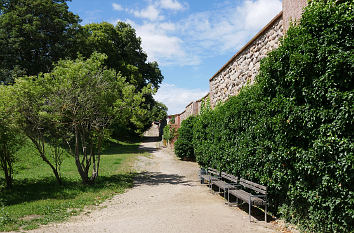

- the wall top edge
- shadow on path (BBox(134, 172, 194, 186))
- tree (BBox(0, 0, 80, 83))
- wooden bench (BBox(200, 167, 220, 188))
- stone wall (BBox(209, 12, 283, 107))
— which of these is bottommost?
shadow on path (BBox(134, 172, 194, 186))

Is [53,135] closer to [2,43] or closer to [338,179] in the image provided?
[338,179]

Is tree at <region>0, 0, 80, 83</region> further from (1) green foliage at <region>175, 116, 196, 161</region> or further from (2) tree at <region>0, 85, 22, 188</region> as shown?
(2) tree at <region>0, 85, 22, 188</region>

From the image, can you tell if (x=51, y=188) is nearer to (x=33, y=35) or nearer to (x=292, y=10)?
(x=292, y=10)

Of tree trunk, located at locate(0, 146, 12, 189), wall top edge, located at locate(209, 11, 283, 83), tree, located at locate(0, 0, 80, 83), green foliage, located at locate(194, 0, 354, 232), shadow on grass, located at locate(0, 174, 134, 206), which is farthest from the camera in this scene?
tree, located at locate(0, 0, 80, 83)

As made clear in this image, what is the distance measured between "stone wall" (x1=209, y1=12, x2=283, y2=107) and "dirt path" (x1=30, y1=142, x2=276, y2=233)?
3646 mm

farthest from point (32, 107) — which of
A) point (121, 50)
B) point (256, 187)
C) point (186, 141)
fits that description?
point (121, 50)

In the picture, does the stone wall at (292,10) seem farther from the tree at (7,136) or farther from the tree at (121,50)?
the tree at (121,50)

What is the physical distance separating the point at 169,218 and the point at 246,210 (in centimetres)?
205

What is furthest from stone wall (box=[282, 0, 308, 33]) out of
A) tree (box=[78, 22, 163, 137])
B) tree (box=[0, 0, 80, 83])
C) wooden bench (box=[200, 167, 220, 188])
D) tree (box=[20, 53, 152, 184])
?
tree (box=[0, 0, 80, 83])

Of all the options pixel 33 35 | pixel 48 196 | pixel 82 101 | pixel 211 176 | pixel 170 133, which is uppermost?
pixel 33 35

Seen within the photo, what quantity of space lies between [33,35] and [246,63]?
17.8 meters

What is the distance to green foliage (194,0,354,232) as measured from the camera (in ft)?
12.6

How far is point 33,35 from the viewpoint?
65.8ft

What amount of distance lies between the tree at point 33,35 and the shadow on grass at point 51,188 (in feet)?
38.3
